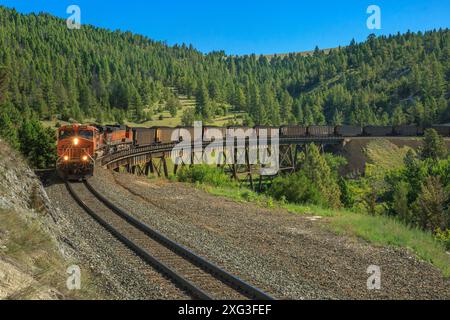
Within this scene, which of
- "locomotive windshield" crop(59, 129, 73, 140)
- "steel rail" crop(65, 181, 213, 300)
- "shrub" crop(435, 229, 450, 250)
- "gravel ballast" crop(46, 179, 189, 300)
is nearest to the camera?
"steel rail" crop(65, 181, 213, 300)

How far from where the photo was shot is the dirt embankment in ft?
20.8

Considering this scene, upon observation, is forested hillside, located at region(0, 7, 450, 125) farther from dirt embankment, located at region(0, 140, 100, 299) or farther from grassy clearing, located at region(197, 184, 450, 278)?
grassy clearing, located at region(197, 184, 450, 278)

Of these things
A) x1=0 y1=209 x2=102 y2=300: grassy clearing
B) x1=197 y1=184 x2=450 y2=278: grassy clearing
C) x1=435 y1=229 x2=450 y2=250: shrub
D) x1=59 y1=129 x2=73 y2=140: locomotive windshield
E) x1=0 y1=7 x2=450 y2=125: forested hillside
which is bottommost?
x1=435 y1=229 x2=450 y2=250: shrub

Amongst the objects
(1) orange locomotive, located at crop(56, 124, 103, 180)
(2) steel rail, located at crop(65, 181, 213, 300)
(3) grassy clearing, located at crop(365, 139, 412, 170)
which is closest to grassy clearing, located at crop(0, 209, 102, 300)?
(2) steel rail, located at crop(65, 181, 213, 300)

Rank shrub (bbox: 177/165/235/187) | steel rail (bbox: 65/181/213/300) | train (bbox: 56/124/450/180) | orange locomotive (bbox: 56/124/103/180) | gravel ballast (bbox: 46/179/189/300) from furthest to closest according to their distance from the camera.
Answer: shrub (bbox: 177/165/235/187) < train (bbox: 56/124/450/180) < orange locomotive (bbox: 56/124/103/180) < gravel ballast (bbox: 46/179/189/300) < steel rail (bbox: 65/181/213/300)

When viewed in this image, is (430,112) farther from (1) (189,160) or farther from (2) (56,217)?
(2) (56,217)

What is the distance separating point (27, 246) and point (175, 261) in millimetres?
3685

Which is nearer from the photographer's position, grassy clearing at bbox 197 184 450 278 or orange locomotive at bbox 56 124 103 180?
grassy clearing at bbox 197 184 450 278

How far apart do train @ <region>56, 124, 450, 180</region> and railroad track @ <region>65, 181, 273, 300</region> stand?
7428mm

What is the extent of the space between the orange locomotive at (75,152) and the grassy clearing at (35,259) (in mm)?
14326

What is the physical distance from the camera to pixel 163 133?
51438mm

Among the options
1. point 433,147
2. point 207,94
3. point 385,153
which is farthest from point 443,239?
point 207,94

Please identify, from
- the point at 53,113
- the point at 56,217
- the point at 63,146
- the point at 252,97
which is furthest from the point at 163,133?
the point at 252,97
